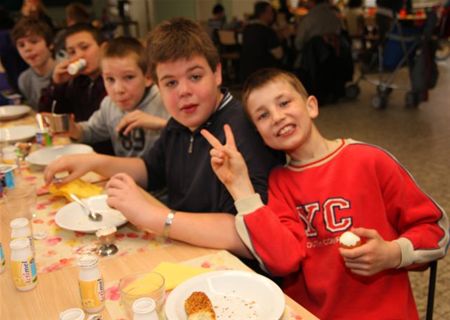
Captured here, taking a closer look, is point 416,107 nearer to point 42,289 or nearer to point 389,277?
point 389,277

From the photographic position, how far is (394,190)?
129 cm

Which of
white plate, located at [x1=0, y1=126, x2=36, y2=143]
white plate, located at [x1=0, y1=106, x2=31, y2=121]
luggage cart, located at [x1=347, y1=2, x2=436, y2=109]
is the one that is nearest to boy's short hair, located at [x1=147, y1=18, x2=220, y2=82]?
white plate, located at [x1=0, y1=126, x2=36, y2=143]

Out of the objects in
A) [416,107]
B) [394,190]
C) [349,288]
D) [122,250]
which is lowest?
[416,107]

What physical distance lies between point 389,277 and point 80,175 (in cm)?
113

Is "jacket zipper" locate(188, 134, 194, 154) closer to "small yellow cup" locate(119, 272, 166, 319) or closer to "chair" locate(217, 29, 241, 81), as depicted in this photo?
"small yellow cup" locate(119, 272, 166, 319)

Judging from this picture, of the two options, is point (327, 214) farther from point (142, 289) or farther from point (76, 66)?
point (76, 66)

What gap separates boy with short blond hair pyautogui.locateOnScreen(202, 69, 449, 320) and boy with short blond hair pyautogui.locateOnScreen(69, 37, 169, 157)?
793 millimetres

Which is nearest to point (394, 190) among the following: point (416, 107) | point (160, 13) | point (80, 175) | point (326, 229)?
point (326, 229)

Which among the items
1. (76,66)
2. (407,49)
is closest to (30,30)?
(76,66)

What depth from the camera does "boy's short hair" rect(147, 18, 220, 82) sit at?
1.44m

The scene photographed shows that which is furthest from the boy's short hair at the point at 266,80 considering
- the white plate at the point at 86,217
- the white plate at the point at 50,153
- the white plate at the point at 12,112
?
the white plate at the point at 12,112

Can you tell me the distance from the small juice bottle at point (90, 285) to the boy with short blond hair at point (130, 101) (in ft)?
3.38

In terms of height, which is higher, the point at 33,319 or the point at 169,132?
the point at 169,132

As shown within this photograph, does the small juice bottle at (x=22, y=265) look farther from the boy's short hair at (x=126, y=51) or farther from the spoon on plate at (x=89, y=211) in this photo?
the boy's short hair at (x=126, y=51)
